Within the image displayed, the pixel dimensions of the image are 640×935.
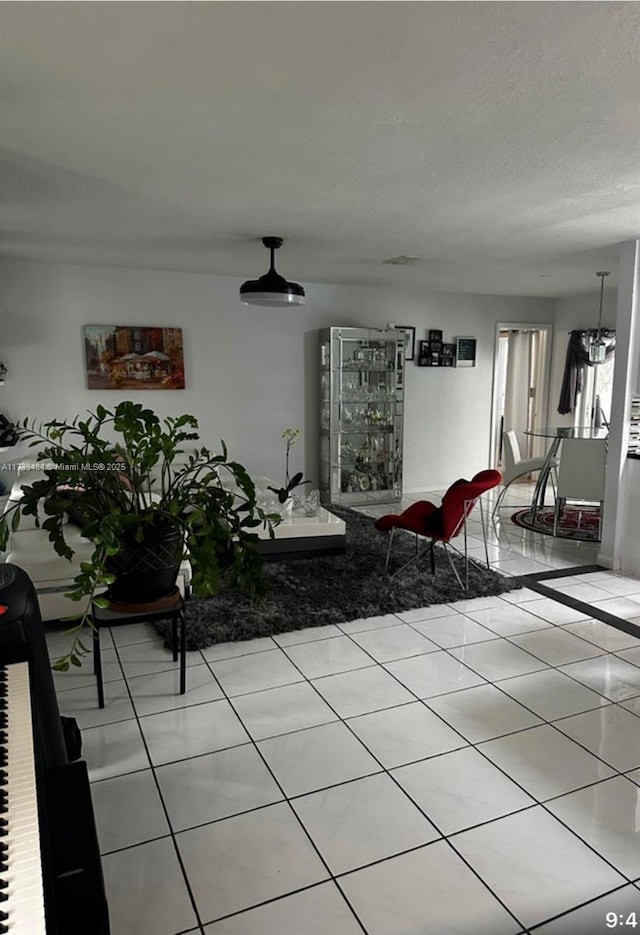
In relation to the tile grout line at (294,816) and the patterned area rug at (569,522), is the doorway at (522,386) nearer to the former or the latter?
the patterned area rug at (569,522)

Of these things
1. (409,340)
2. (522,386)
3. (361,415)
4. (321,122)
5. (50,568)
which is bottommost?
(50,568)

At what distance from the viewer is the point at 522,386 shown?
324 inches

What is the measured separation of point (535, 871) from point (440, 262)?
14.9ft

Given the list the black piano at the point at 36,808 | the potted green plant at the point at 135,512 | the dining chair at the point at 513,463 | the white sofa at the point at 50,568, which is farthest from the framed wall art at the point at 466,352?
the black piano at the point at 36,808

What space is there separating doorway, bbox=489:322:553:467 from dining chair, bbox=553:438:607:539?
2415 mm

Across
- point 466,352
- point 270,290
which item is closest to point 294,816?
point 270,290

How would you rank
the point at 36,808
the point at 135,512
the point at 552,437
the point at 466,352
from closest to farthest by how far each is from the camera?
the point at 36,808, the point at 135,512, the point at 552,437, the point at 466,352

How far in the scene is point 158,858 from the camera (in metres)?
1.80

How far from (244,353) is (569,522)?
12.0 feet

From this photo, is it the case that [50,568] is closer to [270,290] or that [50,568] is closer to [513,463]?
[270,290]

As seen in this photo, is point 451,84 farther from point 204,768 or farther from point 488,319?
point 488,319

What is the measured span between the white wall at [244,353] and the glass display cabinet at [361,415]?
0.26m

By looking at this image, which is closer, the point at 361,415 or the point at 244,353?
the point at 244,353

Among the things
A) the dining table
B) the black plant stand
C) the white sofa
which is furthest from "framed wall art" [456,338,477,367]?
the black plant stand
